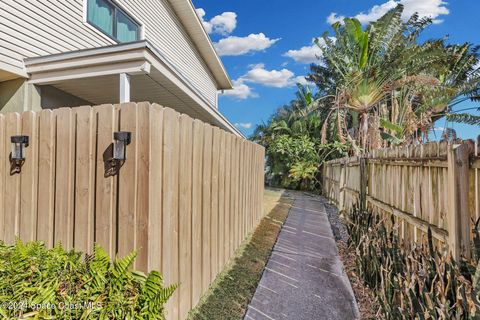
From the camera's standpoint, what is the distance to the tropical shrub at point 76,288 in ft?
6.10

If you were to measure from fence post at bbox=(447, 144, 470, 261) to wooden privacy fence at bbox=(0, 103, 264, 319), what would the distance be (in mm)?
2298

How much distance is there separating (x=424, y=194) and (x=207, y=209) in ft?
7.74

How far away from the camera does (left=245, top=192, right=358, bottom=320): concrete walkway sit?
316 centimetres

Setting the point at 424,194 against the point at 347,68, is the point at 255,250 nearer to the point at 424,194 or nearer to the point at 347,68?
the point at 424,194

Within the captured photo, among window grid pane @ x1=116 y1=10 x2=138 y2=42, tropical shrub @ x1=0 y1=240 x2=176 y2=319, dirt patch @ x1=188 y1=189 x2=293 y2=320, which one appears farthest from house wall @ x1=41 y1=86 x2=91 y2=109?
dirt patch @ x1=188 y1=189 x2=293 y2=320

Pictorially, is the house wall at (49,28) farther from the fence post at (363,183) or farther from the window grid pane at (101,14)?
the fence post at (363,183)

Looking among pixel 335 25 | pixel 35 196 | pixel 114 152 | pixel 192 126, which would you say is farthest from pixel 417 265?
pixel 335 25

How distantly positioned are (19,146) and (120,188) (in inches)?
56.3

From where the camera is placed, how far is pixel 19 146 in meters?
2.92

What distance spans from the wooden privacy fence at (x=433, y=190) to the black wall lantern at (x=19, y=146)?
3895 millimetres

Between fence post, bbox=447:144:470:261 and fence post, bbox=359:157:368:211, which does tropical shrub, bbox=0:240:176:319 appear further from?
fence post, bbox=359:157:368:211

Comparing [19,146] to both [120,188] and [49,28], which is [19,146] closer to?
[120,188]

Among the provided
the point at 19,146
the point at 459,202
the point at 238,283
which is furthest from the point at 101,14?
the point at 459,202

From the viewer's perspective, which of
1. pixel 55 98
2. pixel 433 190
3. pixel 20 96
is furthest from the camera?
pixel 55 98
